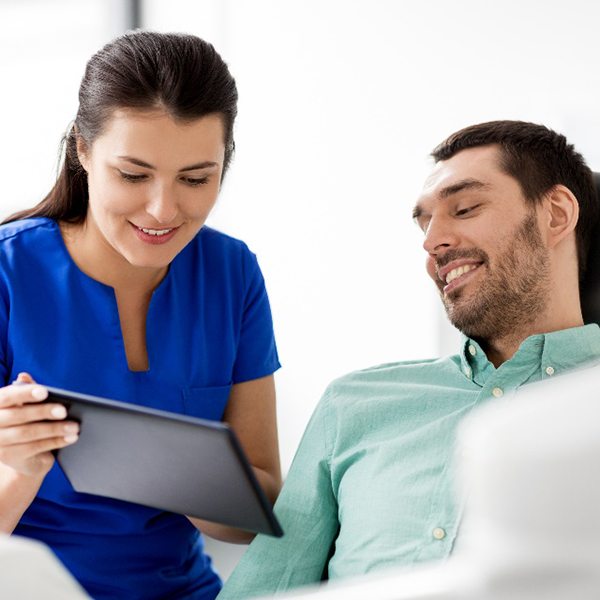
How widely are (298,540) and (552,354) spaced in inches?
17.4

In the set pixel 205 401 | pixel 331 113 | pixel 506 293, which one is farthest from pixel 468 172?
pixel 331 113

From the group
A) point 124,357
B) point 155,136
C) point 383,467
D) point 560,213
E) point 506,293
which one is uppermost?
point 155,136

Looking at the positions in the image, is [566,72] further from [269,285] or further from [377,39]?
[269,285]

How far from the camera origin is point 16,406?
1.18 m

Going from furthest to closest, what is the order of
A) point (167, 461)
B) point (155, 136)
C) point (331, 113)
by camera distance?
point (331, 113)
point (155, 136)
point (167, 461)

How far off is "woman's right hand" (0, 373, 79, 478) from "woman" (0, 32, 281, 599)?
0.02 m

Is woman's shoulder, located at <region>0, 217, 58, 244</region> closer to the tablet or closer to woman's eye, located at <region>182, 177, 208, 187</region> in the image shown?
woman's eye, located at <region>182, 177, 208, 187</region>

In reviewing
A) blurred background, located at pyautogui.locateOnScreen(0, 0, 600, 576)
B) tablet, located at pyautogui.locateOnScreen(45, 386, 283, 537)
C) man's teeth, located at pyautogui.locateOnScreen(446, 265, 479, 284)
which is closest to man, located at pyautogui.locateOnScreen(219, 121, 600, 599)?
man's teeth, located at pyautogui.locateOnScreen(446, 265, 479, 284)

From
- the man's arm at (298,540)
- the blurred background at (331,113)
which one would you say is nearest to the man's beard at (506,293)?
the man's arm at (298,540)

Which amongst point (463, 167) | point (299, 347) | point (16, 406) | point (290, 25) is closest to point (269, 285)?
point (299, 347)

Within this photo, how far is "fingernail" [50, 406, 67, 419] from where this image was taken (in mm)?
1158

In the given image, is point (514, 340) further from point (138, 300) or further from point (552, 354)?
point (138, 300)

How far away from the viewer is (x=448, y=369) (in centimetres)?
149

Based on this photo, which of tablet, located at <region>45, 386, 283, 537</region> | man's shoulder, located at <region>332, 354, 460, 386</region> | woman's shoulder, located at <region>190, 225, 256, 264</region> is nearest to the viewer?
tablet, located at <region>45, 386, 283, 537</region>
